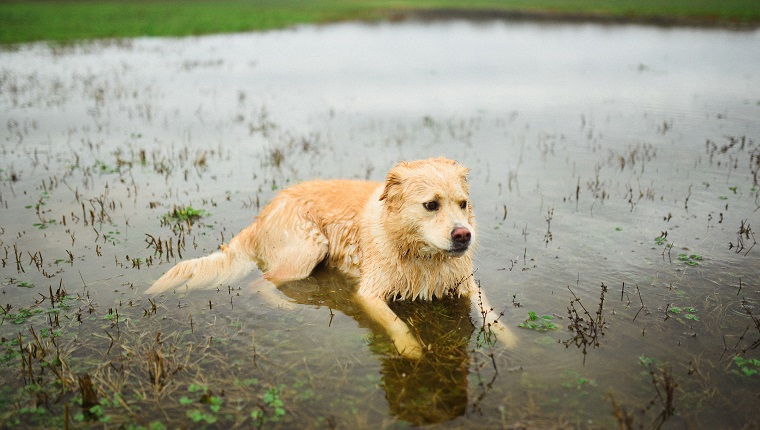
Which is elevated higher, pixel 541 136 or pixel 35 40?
pixel 35 40

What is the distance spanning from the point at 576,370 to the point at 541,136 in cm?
914

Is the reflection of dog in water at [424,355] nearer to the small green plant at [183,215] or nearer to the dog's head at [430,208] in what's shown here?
the dog's head at [430,208]

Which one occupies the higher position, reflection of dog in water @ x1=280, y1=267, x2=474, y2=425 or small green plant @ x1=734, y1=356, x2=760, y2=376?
small green plant @ x1=734, y1=356, x2=760, y2=376

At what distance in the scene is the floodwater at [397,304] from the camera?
4.19 meters

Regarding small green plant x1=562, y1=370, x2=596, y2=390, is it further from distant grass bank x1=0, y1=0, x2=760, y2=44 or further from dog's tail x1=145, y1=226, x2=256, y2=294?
distant grass bank x1=0, y1=0, x2=760, y2=44

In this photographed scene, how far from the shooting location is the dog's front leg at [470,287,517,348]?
5.02 m

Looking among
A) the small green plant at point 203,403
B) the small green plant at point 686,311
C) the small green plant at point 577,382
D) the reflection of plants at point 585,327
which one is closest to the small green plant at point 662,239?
the small green plant at point 686,311

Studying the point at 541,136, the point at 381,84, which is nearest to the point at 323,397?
the point at 541,136

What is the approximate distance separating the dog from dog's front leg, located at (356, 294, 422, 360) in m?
0.01

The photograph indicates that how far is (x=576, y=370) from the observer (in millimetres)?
4543

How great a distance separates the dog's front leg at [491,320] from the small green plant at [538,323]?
235 millimetres

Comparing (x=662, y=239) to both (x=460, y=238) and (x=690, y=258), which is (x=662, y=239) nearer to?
(x=690, y=258)

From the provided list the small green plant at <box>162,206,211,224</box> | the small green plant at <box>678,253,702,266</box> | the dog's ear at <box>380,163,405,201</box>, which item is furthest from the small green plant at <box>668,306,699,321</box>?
the small green plant at <box>162,206,211,224</box>

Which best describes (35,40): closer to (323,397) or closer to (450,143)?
(450,143)
